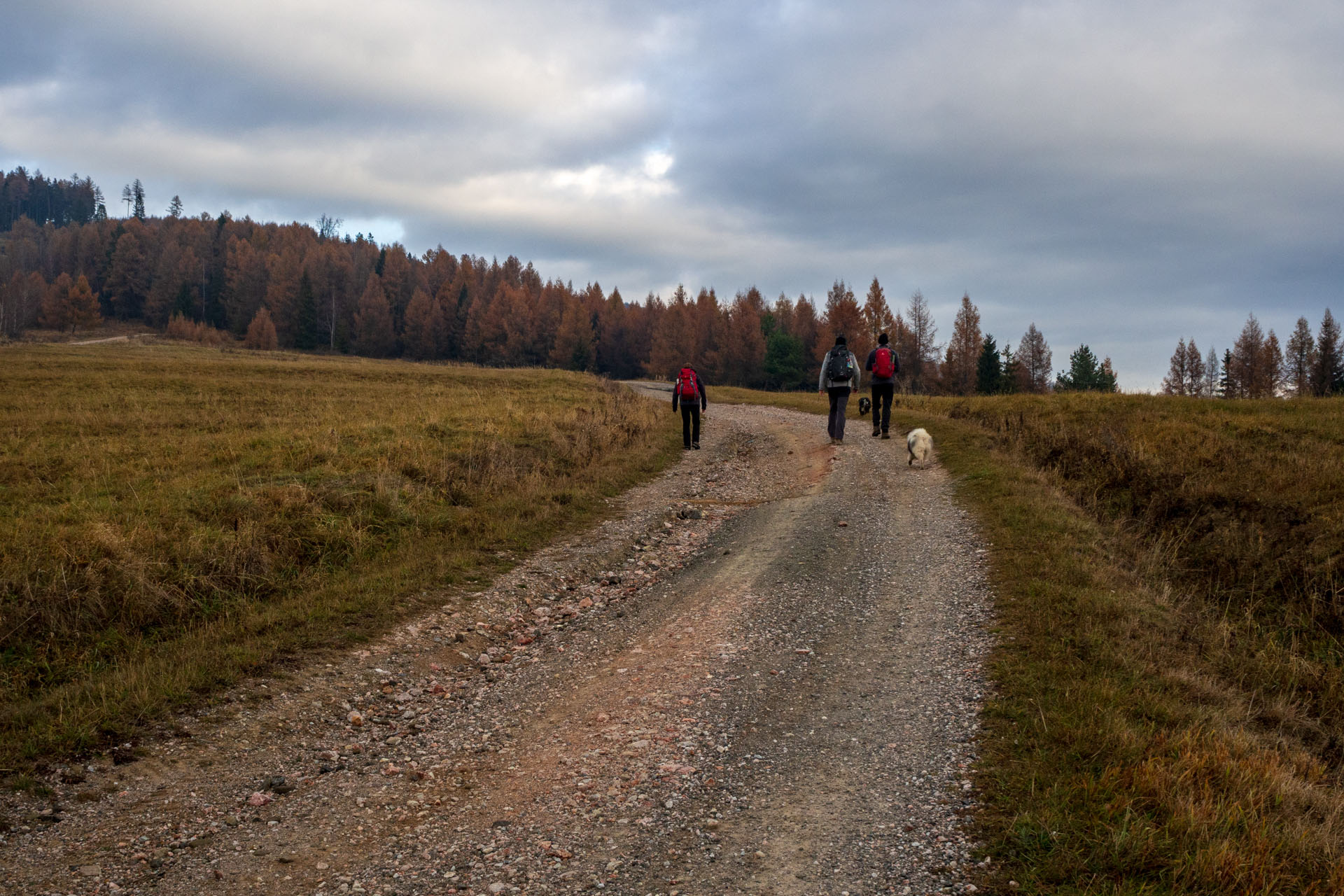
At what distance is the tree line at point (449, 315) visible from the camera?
7781 cm

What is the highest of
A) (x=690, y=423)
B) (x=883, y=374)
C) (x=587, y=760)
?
(x=883, y=374)

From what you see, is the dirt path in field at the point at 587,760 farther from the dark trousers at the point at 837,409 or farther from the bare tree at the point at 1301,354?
the bare tree at the point at 1301,354

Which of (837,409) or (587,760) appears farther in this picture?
(837,409)

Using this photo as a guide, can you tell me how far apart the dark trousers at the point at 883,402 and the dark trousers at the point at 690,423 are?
472cm

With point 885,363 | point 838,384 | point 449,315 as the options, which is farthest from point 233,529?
point 449,315

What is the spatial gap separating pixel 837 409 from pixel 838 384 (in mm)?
881

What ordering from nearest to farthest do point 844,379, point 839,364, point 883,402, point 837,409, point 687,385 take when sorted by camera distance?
1. point 839,364
2. point 844,379
3. point 837,409
4. point 687,385
5. point 883,402

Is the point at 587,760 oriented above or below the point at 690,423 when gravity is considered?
below

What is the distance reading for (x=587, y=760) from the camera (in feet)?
19.1

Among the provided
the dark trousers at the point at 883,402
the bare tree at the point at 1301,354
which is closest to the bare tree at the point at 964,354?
the bare tree at the point at 1301,354

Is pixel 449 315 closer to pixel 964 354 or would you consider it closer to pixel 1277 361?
pixel 964 354

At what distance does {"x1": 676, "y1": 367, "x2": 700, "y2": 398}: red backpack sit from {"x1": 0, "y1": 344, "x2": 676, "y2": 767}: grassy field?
1.85 metres

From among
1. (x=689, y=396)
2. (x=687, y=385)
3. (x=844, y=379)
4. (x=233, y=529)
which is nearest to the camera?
(x=233, y=529)

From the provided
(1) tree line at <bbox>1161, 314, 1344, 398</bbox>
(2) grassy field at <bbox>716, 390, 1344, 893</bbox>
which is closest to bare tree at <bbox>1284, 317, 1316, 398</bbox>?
(1) tree line at <bbox>1161, 314, 1344, 398</bbox>
